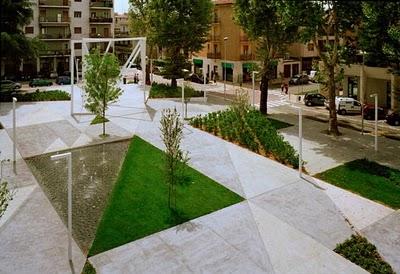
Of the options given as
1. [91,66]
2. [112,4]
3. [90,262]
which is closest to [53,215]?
[90,262]

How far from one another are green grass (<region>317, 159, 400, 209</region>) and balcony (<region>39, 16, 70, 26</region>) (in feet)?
135

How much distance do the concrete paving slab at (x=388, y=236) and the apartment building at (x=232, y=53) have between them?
107 ft

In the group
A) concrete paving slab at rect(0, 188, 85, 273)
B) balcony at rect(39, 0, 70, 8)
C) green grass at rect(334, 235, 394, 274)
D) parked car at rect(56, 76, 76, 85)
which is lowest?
green grass at rect(334, 235, 394, 274)

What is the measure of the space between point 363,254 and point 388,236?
5.18 feet

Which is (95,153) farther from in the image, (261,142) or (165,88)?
(165,88)

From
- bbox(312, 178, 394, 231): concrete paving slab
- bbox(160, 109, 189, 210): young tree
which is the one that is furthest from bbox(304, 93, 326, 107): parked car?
bbox(160, 109, 189, 210): young tree

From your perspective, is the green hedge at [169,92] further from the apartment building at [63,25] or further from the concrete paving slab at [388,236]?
the concrete paving slab at [388,236]

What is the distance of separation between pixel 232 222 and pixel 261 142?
732 cm

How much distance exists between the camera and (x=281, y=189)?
586 inches

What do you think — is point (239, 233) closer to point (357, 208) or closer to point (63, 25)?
point (357, 208)

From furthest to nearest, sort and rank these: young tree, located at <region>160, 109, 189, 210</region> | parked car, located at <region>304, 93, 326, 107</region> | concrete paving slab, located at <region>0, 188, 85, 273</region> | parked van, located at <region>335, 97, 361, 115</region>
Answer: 1. parked car, located at <region>304, 93, 326, 107</region>
2. parked van, located at <region>335, 97, 361, 115</region>
3. young tree, located at <region>160, 109, 189, 210</region>
4. concrete paving slab, located at <region>0, 188, 85, 273</region>

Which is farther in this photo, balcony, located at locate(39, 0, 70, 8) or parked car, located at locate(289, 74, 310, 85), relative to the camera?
balcony, located at locate(39, 0, 70, 8)

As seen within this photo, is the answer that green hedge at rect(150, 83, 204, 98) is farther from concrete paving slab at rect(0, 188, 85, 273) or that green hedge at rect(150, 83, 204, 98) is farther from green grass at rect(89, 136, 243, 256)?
concrete paving slab at rect(0, 188, 85, 273)

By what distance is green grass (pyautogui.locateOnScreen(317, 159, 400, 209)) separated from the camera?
48.5ft
